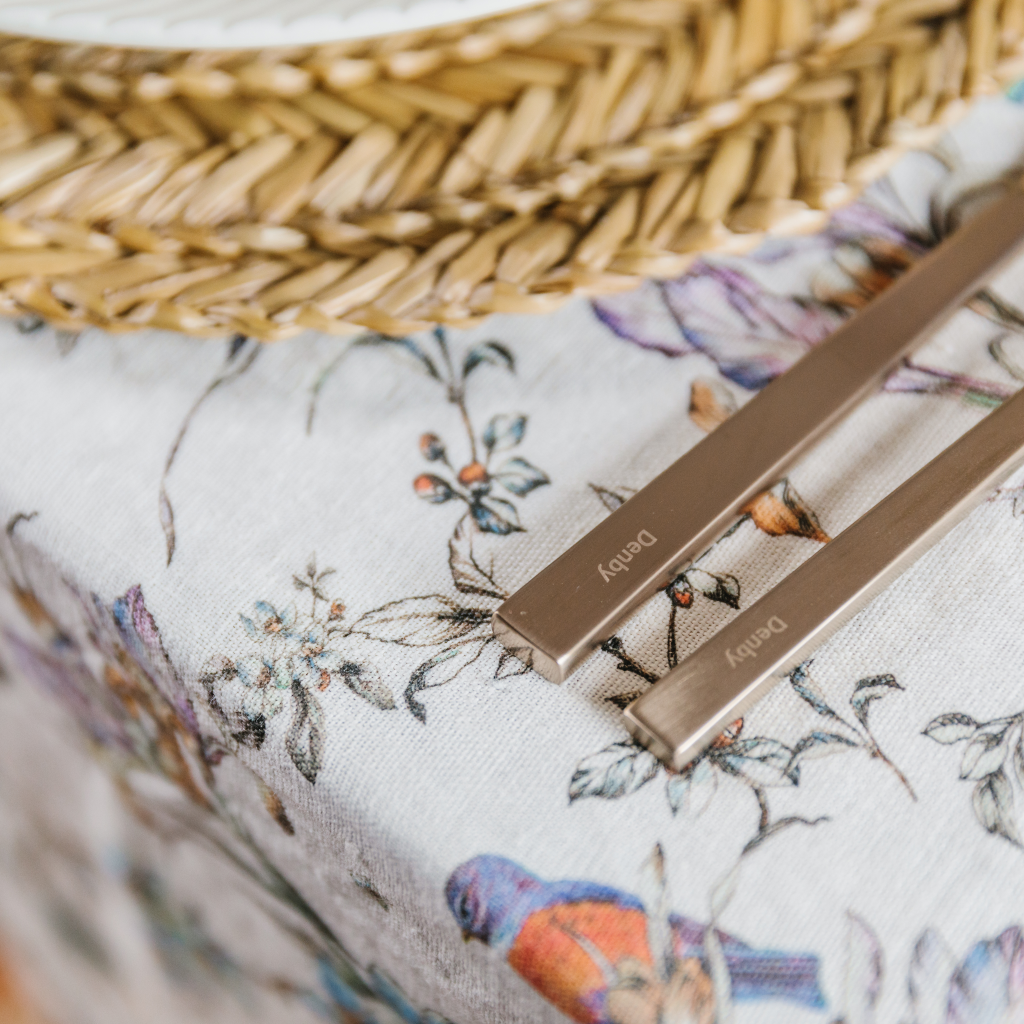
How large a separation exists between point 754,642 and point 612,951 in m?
0.07

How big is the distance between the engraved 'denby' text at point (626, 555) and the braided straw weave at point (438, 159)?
63 millimetres

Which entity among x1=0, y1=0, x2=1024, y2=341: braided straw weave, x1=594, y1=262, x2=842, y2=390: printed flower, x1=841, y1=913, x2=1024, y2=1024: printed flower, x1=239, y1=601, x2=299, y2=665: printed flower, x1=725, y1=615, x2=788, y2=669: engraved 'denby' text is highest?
x1=0, y1=0, x2=1024, y2=341: braided straw weave

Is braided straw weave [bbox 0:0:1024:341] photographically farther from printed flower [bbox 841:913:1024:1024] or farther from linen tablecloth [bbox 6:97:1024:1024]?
printed flower [bbox 841:913:1024:1024]

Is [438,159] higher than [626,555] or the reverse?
higher

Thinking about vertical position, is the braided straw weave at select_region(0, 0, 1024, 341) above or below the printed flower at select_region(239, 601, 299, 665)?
→ above

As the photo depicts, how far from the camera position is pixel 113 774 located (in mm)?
340

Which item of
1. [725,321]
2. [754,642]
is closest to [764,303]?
[725,321]

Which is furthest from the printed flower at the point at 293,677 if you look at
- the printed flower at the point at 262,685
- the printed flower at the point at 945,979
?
the printed flower at the point at 945,979

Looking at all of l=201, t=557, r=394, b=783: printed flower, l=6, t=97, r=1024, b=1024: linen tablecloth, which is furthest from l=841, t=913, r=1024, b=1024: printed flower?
l=201, t=557, r=394, b=783: printed flower

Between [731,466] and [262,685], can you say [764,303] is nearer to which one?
[731,466]

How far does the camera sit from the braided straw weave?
0.76 ft

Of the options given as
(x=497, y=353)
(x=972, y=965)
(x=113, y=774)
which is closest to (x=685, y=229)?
(x=497, y=353)

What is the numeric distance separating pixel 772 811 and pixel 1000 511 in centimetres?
9

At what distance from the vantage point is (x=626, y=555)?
20cm
